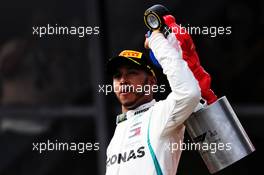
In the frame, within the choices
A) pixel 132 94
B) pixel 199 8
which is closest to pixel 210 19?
pixel 199 8

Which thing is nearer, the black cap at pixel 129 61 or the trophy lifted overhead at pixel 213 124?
the trophy lifted overhead at pixel 213 124

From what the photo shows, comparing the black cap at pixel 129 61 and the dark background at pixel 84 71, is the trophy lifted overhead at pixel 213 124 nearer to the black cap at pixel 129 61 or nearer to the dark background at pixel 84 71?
the black cap at pixel 129 61

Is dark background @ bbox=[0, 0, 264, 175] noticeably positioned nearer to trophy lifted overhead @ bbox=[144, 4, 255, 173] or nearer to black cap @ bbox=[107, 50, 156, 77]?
black cap @ bbox=[107, 50, 156, 77]

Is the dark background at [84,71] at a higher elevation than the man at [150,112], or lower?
higher

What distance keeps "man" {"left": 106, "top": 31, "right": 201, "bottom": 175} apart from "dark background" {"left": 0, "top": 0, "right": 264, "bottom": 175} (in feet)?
6.37

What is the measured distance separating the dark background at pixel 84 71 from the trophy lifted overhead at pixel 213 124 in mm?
2048

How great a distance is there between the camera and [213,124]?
3.99 meters

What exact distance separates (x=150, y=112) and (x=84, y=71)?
2364 mm

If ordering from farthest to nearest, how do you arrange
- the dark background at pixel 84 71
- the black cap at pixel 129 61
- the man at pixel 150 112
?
the dark background at pixel 84 71, the black cap at pixel 129 61, the man at pixel 150 112

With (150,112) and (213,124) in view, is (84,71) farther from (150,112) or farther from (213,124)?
(213,124)

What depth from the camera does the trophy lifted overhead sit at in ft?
13.0

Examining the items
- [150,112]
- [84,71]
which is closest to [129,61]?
[150,112]

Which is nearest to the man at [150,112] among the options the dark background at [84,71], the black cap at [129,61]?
the black cap at [129,61]

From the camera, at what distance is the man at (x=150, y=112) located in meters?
3.86
